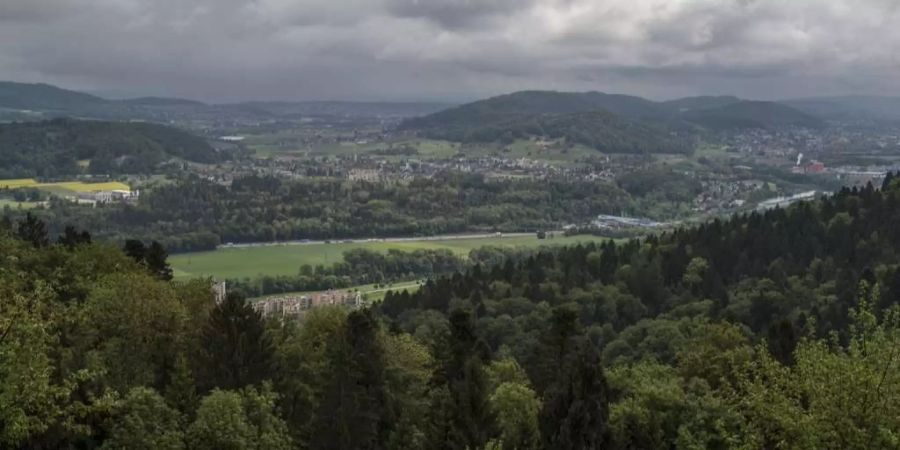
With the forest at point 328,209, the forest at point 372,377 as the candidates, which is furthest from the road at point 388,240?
the forest at point 372,377

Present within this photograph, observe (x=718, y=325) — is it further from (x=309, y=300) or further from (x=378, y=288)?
(x=378, y=288)

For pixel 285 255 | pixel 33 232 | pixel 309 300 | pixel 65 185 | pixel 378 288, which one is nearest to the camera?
pixel 33 232

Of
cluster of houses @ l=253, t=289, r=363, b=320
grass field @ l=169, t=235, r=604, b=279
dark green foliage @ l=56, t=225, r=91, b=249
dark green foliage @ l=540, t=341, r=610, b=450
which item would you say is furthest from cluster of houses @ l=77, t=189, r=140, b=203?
dark green foliage @ l=540, t=341, r=610, b=450

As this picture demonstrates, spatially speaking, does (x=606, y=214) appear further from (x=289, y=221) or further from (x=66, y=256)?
(x=66, y=256)

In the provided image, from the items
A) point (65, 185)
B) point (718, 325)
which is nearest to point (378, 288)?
point (718, 325)

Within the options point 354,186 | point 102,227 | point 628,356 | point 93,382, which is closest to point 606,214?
point 354,186
